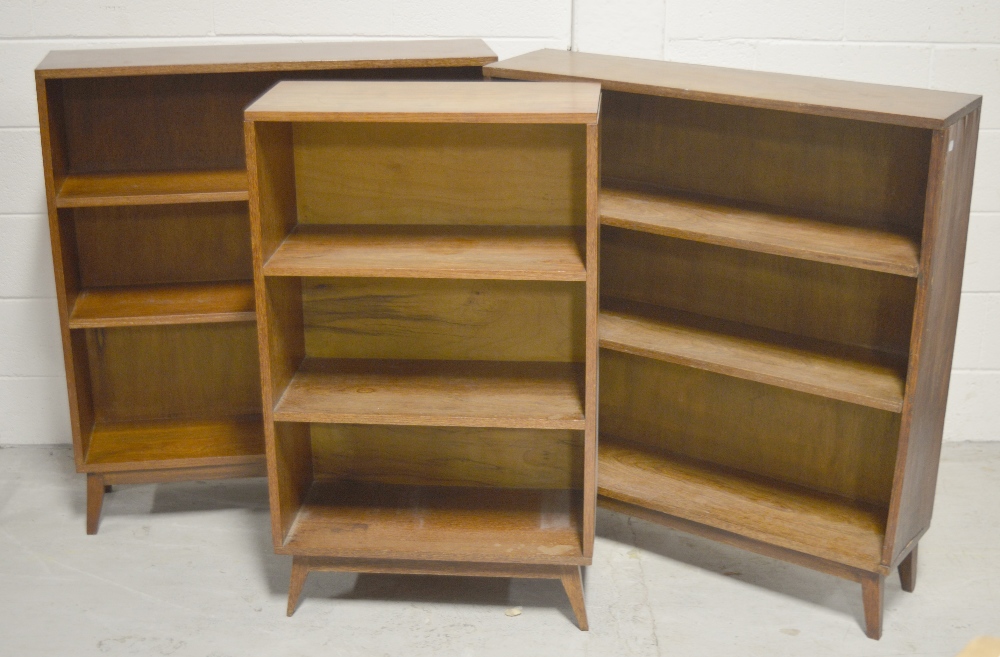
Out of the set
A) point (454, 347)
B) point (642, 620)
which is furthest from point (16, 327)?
point (642, 620)

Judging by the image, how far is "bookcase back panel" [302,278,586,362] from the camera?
8.16 feet

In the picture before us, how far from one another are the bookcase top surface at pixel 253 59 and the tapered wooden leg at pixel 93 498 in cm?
107

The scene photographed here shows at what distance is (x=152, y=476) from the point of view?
2.86 meters

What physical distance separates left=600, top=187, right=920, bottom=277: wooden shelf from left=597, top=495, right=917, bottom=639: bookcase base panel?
70 cm

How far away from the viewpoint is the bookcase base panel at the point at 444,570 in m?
2.44

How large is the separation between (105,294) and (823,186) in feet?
6.12

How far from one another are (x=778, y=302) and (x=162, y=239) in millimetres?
1643

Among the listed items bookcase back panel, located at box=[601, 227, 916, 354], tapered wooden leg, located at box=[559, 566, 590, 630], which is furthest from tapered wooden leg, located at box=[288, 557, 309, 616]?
bookcase back panel, located at box=[601, 227, 916, 354]

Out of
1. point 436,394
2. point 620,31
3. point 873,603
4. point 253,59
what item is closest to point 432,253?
point 436,394

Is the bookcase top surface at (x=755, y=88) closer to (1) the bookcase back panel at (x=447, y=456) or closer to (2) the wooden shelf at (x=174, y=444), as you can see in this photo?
(1) the bookcase back panel at (x=447, y=456)

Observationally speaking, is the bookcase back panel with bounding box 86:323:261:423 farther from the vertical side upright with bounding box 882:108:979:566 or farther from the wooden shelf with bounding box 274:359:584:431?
the vertical side upright with bounding box 882:108:979:566

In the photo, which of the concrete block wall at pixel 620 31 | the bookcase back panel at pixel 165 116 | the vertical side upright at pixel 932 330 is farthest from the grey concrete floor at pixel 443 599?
the concrete block wall at pixel 620 31

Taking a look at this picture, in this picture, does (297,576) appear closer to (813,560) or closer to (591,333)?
(591,333)

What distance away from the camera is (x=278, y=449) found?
7.84ft
